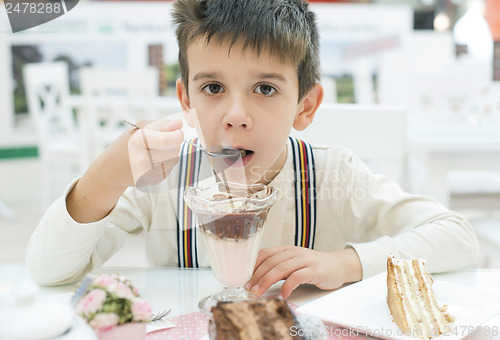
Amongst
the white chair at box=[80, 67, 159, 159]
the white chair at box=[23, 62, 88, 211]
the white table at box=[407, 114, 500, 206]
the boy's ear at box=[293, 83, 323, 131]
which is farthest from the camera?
the white chair at box=[23, 62, 88, 211]

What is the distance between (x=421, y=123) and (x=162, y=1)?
10.6 feet

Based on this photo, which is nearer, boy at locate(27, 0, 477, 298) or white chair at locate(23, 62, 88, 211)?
boy at locate(27, 0, 477, 298)

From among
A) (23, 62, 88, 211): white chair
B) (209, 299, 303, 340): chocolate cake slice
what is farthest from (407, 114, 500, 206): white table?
(23, 62, 88, 211): white chair

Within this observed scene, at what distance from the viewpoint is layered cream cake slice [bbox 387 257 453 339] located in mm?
712

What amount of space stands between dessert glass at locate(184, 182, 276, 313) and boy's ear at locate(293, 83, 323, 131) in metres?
0.38

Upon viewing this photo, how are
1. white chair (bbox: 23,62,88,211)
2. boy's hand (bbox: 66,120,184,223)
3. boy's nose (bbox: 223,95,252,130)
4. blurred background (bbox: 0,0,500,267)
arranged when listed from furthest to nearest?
white chair (bbox: 23,62,88,211) → blurred background (bbox: 0,0,500,267) → boy's nose (bbox: 223,95,252,130) → boy's hand (bbox: 66,120,184,223)

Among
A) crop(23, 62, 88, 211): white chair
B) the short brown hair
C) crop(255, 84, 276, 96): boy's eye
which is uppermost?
the short brown hair

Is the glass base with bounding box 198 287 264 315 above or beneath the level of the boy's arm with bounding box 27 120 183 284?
beneath

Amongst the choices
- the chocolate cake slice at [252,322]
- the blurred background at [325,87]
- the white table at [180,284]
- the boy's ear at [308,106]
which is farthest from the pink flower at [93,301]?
the blurred background at [325,87]

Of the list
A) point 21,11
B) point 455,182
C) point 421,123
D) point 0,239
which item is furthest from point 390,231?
point 0,239

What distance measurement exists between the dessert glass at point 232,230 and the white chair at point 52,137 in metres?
2.88

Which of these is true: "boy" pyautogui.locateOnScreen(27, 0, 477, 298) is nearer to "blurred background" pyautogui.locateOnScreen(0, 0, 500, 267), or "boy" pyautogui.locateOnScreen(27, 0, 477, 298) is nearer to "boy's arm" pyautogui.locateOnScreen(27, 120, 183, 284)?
"boy's arm" pyautogui.locateOnScreen(27, 120, 183, 284)

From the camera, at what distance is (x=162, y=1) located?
16.4 feet

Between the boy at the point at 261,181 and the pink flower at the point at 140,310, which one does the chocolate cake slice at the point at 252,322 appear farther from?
the boy at the point at 261,181
